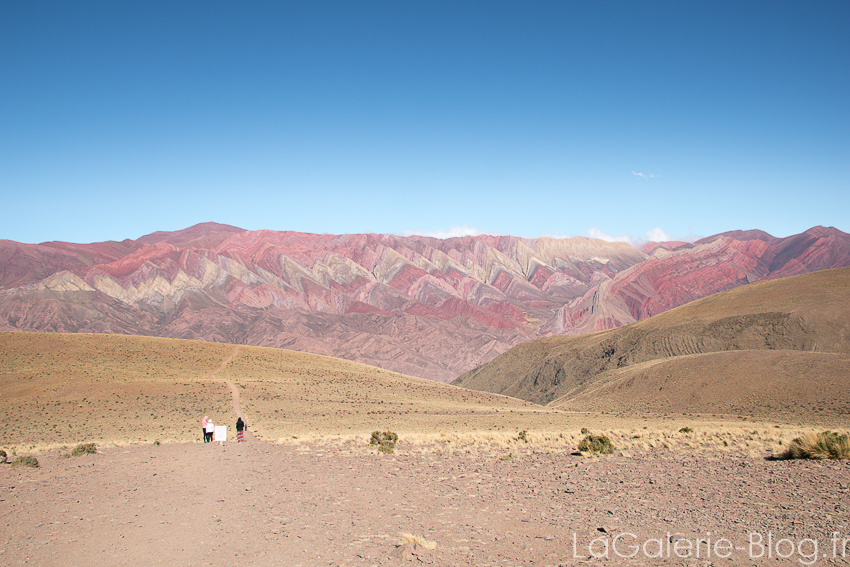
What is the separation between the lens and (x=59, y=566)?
9008mm

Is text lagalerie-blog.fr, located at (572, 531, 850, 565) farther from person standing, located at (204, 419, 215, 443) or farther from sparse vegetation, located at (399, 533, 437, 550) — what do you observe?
person standing, located at (204, 419, 215, 443)

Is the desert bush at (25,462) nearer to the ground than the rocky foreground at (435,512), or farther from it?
nearer to the ground

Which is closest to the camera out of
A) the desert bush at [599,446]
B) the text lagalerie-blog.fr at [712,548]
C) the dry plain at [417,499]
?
the text lagalerie-blog.fr at [712,548]

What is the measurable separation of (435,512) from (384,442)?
9.45m

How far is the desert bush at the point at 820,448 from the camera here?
14.3 meters

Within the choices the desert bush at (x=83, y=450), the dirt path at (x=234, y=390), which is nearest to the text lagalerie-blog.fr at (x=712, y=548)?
the dirt path at (x=234, y=390)

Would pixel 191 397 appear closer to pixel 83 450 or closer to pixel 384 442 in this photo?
pixel 83 450

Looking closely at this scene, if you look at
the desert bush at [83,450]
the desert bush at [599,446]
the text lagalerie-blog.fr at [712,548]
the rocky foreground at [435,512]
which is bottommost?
the desert bush at [83,450]

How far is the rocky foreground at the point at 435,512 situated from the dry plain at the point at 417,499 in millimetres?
48

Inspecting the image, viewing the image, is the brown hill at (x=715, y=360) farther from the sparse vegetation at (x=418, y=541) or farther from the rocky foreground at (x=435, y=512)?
the sparse vegetation at (x=418, y=541)

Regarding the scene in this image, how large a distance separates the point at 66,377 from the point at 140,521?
3625 cm

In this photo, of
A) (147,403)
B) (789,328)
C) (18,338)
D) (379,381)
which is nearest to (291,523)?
(147,403)

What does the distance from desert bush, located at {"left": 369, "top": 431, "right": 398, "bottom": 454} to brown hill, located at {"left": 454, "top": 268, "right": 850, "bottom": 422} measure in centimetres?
2630

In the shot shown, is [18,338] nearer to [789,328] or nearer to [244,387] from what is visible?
[244,387]
